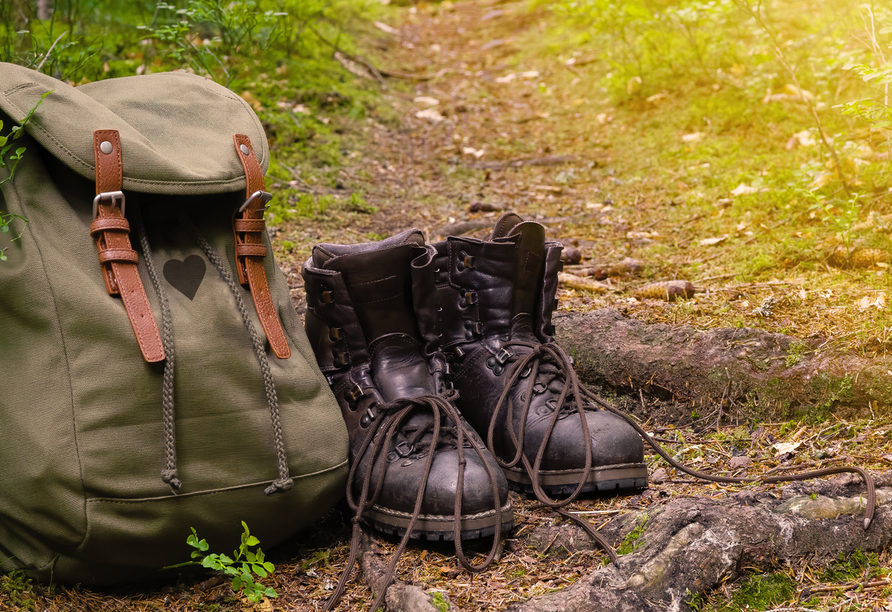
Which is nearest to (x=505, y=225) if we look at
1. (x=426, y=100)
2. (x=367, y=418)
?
(x=367, y=418)

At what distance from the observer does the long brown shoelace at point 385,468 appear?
5.22 feet

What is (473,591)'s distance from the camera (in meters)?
1.54

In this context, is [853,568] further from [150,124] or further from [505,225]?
[150,124]

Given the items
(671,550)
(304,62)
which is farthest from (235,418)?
(304,62)

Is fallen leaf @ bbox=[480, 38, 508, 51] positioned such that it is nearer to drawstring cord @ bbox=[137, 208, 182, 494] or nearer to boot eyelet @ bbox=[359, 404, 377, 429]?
boot eyelet @ bbox=[359, 404, 377, 429]

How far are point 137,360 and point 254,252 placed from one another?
43cm

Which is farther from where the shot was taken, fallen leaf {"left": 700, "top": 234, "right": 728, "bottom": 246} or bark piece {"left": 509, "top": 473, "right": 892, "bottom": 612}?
fallen leaf {"left": 700, "top": 234, "right": 728, "bottom": 246}

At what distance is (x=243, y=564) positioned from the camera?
1546 mm

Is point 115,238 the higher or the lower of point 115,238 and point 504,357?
the higher

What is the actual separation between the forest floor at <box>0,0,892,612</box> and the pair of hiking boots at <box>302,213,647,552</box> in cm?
11

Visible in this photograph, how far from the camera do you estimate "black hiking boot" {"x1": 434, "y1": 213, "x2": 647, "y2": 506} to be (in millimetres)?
1874

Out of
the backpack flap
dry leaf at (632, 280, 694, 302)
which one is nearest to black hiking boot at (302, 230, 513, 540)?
the backpack flap

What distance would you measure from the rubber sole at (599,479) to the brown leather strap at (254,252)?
0.84 m

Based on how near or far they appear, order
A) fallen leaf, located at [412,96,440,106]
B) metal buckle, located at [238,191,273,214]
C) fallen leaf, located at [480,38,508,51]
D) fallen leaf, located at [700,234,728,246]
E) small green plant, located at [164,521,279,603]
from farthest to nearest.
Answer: fallen leaf, located at [480,38,508,51] < fallen leaf, located at [412,96,440,106] < fallen leaf, located at [700,234,728,246] < metal buckle, located at [238,191,273,214] < small green plant, located at [164,521,279,603]
